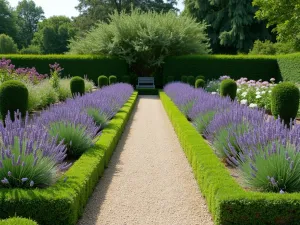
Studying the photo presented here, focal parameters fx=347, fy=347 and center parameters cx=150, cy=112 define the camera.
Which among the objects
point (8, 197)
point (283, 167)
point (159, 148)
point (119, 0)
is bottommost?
point (159, 148)

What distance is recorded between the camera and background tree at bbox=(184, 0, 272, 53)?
2897 centimetres

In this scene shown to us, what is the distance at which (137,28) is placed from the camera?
76.9ft

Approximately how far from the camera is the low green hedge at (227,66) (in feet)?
71.8

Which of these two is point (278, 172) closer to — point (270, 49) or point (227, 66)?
point (227, 66)

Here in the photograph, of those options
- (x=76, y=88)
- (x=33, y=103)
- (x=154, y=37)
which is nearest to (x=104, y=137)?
(x=33, y=103)

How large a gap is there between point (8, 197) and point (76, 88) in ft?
32.4

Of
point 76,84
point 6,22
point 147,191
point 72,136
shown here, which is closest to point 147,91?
point 76,84

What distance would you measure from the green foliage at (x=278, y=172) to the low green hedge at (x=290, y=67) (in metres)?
16.4

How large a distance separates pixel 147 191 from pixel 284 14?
1800 centimetres

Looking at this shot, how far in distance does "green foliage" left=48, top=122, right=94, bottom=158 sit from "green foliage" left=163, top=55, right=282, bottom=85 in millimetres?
17630

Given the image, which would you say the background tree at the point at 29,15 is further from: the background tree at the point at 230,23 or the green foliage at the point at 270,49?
the green foliage at the point at 270,49

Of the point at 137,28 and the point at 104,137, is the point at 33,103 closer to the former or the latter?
the point at 104,137

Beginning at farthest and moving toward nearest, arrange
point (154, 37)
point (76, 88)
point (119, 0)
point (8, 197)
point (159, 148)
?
point (119, 0) → point (154, 37) → point (76, 88) → point (159, 148) → point (8, 197)

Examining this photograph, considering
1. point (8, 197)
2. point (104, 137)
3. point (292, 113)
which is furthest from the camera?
point (292, 113)
